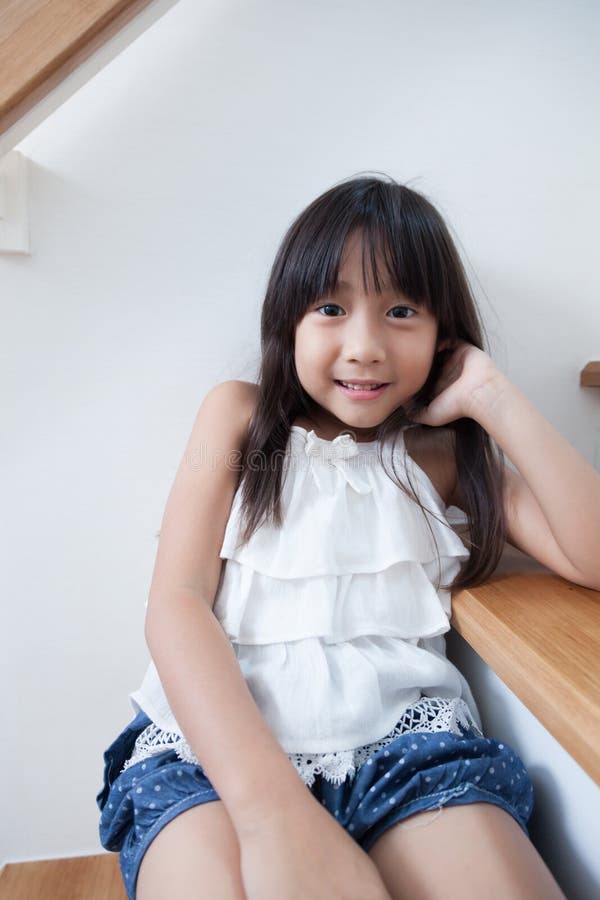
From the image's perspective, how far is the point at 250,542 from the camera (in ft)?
2.49

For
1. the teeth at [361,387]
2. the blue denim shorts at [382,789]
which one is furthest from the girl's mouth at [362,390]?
the blue denim shorts at [382,789]

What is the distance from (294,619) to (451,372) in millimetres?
346

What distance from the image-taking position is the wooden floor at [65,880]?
2.97 ft

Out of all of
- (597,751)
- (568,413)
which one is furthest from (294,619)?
(568,413)

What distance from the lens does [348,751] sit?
2.20ft

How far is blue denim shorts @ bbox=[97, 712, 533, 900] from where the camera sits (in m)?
0.63

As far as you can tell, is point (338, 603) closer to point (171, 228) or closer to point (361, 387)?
point (361, 387)

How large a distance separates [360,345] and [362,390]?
6cm

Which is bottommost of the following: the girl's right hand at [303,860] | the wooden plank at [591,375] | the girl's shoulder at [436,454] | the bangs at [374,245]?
the girl's right hand at [303,860]

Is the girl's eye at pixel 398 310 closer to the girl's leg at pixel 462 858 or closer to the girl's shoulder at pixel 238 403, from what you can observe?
the girl's shoulder at pixel 238 403

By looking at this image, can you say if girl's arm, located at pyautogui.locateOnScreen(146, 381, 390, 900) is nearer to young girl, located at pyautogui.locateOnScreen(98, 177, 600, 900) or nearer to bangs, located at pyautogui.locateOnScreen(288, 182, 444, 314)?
young girl, located at pyautogui.locateOnScreen(98, 177, 600, 900)

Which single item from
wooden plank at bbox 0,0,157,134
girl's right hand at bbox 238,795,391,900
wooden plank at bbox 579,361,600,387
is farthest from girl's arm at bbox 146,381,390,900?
wooden plank at bbox 579,361,600,387

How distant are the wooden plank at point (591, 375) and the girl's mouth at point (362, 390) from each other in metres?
0.39

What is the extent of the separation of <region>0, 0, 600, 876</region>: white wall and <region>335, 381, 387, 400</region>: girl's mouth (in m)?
0.22
